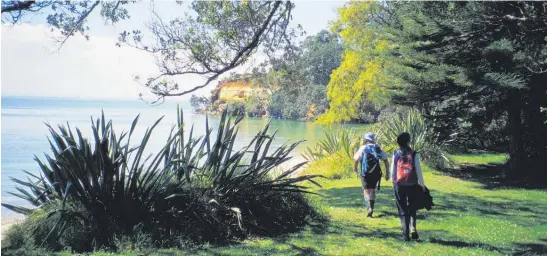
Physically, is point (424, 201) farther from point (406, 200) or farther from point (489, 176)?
point (489, 176)

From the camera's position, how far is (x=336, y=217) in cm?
938

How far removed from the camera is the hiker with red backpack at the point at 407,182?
7164mm

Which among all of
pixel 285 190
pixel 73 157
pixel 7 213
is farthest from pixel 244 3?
pixel 7 213

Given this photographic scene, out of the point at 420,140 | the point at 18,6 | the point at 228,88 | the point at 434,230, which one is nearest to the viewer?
the point at 18,6

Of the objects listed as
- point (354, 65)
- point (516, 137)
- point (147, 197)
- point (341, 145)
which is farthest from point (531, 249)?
point (354, 65)

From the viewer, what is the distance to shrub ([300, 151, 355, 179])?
1712 centimetres

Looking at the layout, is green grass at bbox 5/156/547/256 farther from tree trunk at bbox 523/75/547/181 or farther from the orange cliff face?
the orange cliff face

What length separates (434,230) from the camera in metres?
8.11

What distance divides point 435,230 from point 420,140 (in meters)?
10.1

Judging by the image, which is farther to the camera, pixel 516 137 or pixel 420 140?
pixel 420 140

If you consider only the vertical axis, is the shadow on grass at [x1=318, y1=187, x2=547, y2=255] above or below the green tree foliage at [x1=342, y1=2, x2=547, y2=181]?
below

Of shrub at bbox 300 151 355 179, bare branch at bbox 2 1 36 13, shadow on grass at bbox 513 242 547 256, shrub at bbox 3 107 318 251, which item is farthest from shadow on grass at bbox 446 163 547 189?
bare branch at bbox 2 1 36 13

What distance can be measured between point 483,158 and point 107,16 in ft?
56.5

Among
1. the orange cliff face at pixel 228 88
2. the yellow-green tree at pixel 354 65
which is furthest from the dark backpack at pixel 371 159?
the yellow-green tree at pixel 354 65
